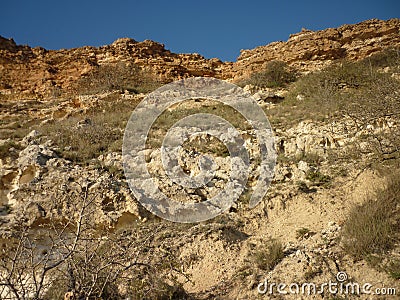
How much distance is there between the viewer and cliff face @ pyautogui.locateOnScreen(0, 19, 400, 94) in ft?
57.2

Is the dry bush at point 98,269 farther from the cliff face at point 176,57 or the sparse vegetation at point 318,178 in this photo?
the cliff face at point 176,57

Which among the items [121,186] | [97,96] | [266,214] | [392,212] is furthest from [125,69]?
[392,212]

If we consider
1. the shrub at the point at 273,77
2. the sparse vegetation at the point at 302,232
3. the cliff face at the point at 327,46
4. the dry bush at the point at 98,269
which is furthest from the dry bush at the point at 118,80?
the dry bush at the point at 98,269

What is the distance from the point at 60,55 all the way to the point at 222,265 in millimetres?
18815

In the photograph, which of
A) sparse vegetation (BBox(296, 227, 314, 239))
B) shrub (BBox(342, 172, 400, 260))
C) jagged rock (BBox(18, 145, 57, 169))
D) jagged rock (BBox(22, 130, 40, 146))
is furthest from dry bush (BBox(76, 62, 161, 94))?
shrub (BBox(342, 172, 400, 260))

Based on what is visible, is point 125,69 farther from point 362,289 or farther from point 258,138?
point 362,289

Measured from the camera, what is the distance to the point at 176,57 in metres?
21.5

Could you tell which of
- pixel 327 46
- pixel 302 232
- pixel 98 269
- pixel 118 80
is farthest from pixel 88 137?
pixel 327 46

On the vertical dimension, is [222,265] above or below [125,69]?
below

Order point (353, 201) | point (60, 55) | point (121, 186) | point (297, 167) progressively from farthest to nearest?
point (60, 55) → point (297, 167) → point (121, 186) → point (353, 201)

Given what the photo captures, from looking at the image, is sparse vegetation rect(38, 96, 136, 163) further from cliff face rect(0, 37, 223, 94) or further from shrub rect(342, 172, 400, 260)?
cliff face rect(0, 37, 223, 94)

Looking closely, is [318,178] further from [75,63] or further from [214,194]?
[75,63]

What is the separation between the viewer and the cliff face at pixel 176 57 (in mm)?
17422

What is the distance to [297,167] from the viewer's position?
7.30m
